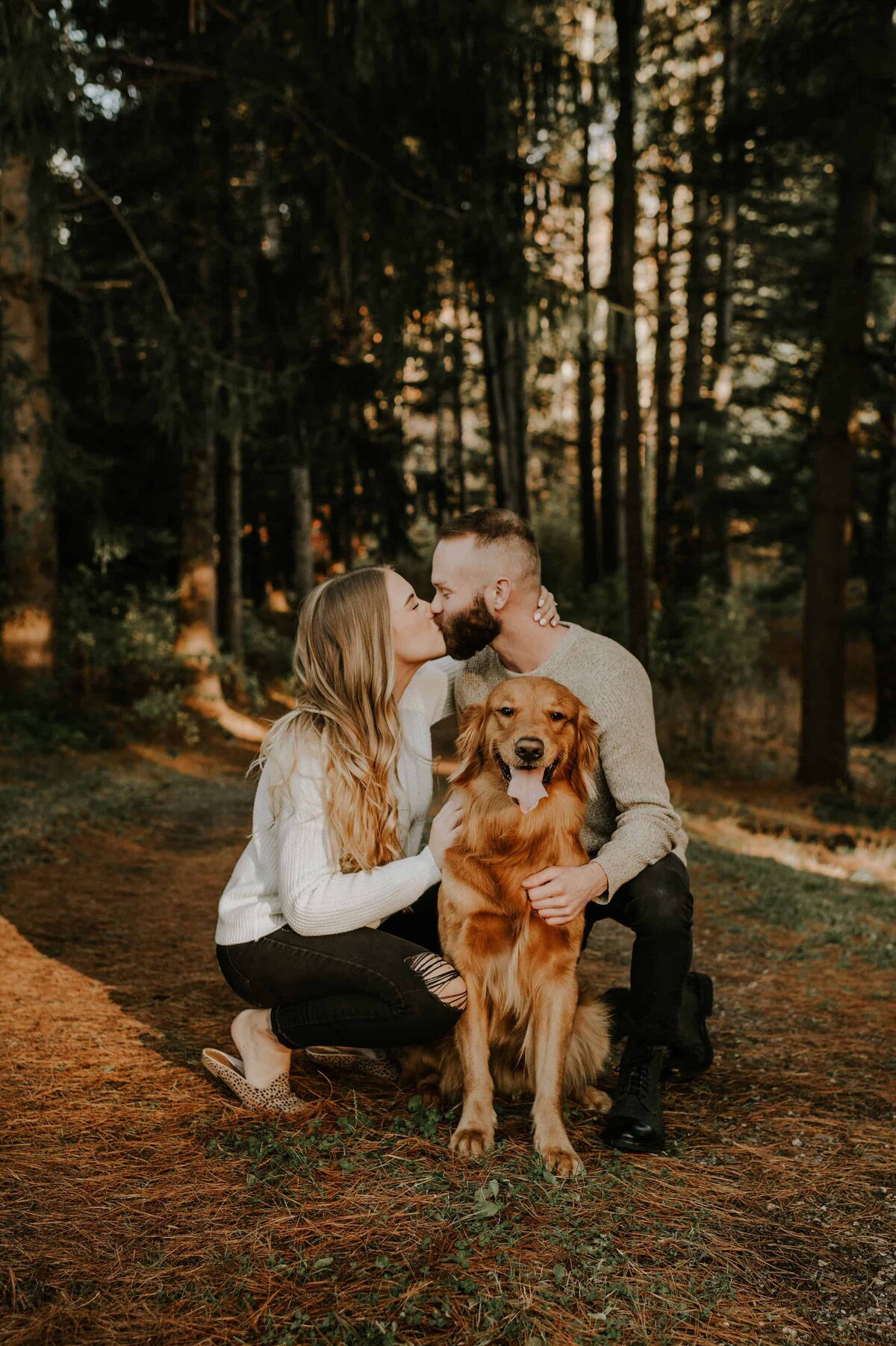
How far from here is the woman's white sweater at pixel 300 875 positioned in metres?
2.54

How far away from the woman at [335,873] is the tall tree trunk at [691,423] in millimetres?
9820

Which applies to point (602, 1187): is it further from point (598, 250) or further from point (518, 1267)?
point (598, 250)

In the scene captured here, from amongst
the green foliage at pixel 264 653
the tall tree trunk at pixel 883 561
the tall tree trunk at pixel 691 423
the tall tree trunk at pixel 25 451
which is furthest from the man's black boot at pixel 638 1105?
the tall tree trunk at pixel 883 561

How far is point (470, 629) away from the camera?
323 cm

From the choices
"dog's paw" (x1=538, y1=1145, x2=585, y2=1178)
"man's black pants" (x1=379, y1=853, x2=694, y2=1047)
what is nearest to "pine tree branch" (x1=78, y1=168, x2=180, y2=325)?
"man's black pants" (x1=379, y1=853, x2=694, y2=1047)

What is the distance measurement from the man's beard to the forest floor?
4.65 feet

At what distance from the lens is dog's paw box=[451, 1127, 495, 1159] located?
Result: 2422 millimetres

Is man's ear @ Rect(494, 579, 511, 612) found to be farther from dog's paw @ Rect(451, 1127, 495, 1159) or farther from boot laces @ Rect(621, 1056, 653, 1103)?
dog's paw @ Rect(451, 1127, 495, 1159)

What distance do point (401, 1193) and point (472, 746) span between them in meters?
1.16

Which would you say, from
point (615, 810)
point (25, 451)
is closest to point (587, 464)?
point (25, 451)

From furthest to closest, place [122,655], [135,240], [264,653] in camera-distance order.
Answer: [264,653]
[122,655]
[135,240]

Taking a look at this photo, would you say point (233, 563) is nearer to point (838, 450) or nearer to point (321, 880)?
point (838, 450)

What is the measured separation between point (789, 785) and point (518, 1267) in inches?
311

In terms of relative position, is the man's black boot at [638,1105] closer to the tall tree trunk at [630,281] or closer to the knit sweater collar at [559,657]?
the knit sweater collar at [559,657]
